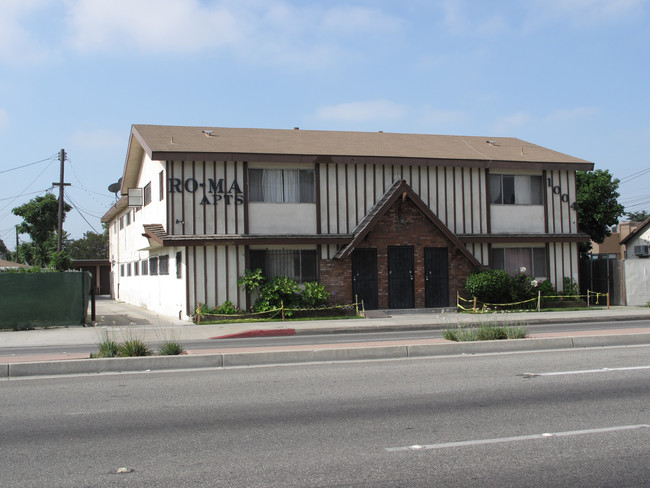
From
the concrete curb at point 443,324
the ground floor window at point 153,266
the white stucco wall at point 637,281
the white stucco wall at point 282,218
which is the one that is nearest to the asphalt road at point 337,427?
the concrete curb at point 443,324

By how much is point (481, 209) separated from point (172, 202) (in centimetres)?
1167

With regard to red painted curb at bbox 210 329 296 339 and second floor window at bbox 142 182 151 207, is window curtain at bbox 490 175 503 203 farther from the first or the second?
second floor window at bbox 142 182 151 207

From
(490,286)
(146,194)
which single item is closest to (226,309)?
(146,194)

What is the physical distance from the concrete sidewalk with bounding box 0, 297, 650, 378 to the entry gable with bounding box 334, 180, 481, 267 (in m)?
2.49

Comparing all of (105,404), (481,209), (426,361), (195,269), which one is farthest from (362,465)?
(481,209)

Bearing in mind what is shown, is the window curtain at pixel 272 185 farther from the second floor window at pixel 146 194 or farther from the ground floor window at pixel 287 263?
the second floor window at pixel 146 194

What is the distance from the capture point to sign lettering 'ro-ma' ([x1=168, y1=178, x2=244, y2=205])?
71.9ft

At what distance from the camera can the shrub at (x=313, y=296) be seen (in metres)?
22.3

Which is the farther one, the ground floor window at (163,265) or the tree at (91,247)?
the tree at (91,247)

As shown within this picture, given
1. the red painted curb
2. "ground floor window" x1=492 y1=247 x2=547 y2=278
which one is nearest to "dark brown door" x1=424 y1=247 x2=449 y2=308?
"ground floor window" x1=492 y1=247 x2=547 y2=278

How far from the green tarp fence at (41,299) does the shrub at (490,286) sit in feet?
44.2

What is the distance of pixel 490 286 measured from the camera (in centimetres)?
2370

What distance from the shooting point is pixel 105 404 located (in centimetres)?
817

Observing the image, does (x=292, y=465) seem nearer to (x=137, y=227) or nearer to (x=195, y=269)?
(x=195, y=269)
